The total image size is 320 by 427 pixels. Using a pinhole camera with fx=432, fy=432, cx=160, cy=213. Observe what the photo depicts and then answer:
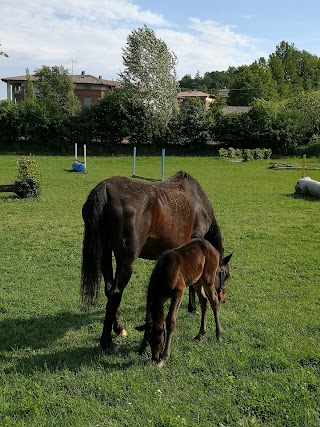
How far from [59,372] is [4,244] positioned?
5392 mm

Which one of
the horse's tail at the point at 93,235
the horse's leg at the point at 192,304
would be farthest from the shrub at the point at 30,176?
the horse's tail at the point at 93,235

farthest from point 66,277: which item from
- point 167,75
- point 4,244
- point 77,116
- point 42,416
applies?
point 167,75

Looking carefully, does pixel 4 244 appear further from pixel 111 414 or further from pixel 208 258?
pixel 111 414

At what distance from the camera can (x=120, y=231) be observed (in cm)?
448

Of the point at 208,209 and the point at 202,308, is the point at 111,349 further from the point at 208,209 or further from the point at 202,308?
the point at 208,209

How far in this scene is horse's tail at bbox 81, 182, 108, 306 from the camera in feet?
14.5

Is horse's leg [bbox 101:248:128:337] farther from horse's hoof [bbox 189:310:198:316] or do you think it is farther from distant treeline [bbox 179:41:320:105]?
distant treeline [bbox 179:41:320:105]

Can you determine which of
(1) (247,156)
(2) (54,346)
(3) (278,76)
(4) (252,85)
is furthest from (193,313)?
(3) (278,76)

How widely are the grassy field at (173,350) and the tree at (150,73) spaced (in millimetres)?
31738

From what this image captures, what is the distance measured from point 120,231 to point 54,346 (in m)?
1.40

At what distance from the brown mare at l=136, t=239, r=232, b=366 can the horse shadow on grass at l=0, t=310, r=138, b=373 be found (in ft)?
1.18

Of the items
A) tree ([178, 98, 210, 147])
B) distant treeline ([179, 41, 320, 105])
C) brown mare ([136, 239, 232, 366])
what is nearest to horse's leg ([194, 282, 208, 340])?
brown mare ([136, 239, 232, 366])

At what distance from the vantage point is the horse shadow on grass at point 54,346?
4.13 m

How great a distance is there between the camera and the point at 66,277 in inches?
A: 272
